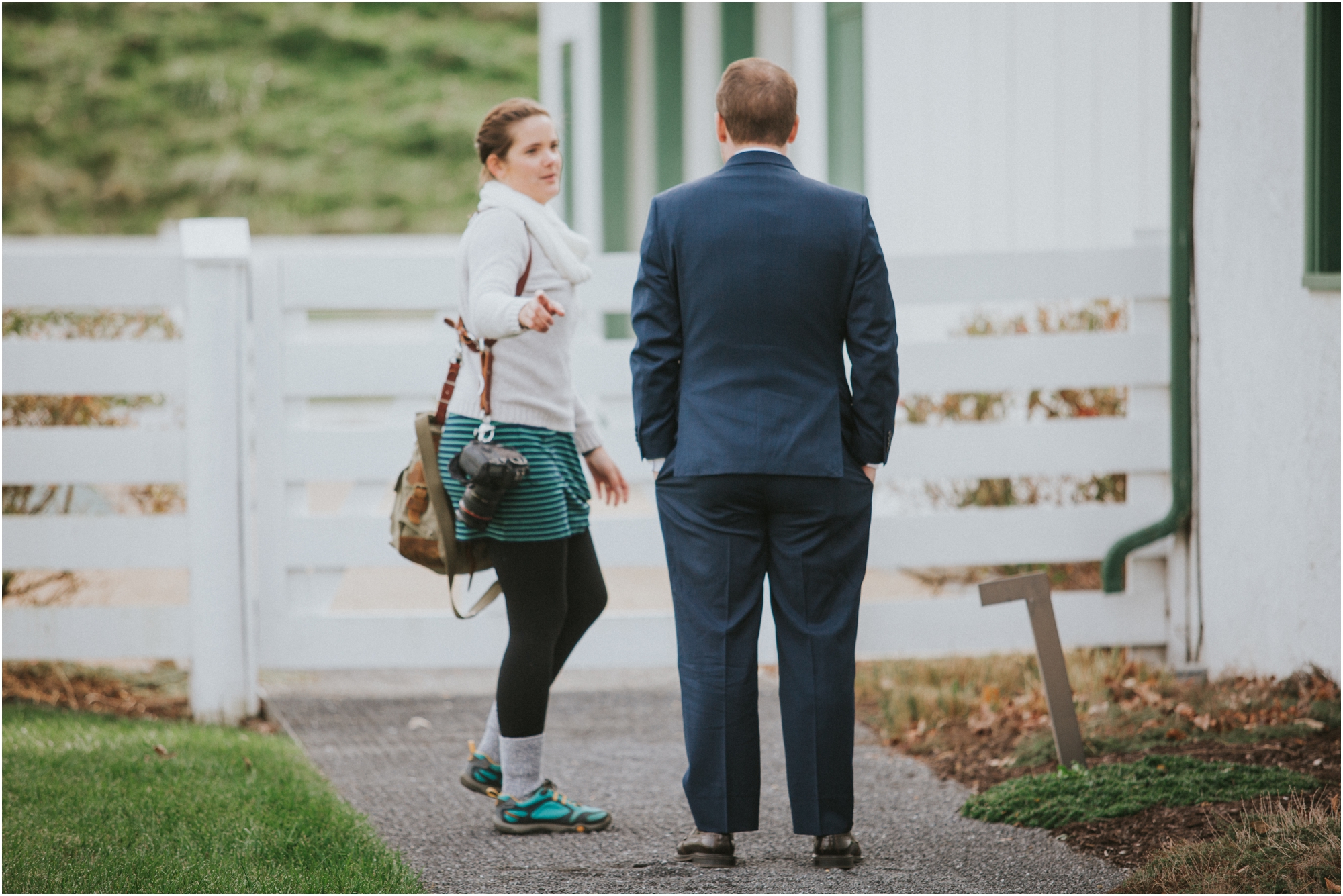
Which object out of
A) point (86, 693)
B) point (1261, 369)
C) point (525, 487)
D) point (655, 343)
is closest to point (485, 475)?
point (525, 487)

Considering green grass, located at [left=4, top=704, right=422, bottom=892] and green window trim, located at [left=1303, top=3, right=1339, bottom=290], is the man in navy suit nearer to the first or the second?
green grass, located at [left=4, top=704, right=422, bottom=892]

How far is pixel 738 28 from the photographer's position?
9.07 meters

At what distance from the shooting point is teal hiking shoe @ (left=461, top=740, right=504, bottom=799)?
3.95 meters

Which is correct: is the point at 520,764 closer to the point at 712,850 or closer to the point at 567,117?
the point at 712,850

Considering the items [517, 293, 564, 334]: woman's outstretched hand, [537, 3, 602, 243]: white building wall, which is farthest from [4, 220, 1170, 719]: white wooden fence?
[537, 3, 602, 243]: white building wall

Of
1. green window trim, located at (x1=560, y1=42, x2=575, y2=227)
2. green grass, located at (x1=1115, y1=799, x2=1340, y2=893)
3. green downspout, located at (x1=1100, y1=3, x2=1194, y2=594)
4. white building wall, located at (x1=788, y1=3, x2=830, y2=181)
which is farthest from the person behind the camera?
green window trim, located at (x1=560, y1=42, x2=575, y2=227)

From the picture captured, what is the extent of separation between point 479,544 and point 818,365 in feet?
3.37

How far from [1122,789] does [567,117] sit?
863 centimetres

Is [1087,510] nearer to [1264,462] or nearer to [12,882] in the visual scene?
[1264,462]

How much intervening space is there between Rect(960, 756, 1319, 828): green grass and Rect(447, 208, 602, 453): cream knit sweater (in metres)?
1.56

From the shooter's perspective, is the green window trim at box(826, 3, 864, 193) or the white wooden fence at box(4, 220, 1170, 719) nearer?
the white wooden fence at box(4, 220, 1170, 719)

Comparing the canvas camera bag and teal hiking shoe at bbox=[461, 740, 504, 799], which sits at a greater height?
the canvas camera bag

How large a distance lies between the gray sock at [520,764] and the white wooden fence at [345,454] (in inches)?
58.9

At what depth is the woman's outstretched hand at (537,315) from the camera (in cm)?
336
